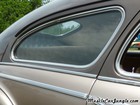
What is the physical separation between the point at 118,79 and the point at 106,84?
0.08m

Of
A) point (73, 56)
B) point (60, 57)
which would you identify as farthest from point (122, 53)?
point (60, 57)

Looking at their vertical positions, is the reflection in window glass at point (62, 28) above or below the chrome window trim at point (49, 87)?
above

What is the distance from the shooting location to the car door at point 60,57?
105 inches

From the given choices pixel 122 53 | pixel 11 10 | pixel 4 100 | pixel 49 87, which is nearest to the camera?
pixel 122 53

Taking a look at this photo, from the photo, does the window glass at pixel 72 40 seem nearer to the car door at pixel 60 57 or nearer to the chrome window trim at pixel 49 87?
the car door at pixel 60 57

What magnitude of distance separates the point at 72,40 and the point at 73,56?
14 centimetres

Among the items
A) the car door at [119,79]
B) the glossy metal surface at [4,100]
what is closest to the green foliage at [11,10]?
the glossy metal surface at [4,100]

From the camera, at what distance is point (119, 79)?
→ 247 cm

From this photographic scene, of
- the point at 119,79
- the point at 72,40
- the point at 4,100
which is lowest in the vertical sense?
the point at 4,100

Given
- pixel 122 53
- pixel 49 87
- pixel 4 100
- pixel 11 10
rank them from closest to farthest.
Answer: pixel 122 53 → pixel 49 87 → pixel 4 100 → pixel 11 10

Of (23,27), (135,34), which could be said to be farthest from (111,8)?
(23,27)

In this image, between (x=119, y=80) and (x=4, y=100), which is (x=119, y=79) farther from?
(x=4, y=100)

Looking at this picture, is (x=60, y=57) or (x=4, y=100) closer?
(x=60, y=57)

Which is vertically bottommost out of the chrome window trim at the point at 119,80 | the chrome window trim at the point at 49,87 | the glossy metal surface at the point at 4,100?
the glossy metal surface at the point at 4,100
